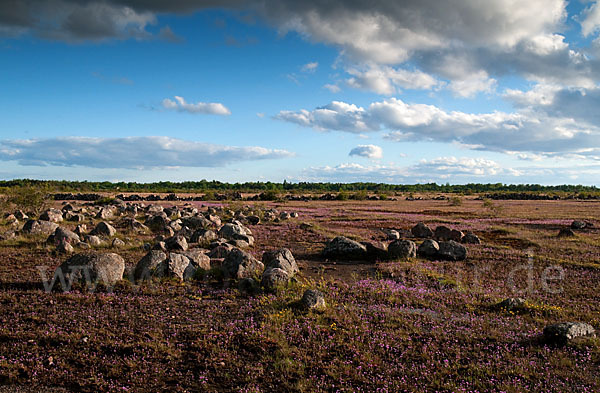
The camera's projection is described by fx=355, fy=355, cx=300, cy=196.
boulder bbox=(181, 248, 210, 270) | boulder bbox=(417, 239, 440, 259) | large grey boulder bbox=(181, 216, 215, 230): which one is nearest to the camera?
boulder bbox=(181, 248, 210, 270)

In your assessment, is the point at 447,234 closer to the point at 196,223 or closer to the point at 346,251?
the point at 346,251

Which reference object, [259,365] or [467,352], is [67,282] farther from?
[467,352]

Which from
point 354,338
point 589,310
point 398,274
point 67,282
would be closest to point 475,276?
point 398,274

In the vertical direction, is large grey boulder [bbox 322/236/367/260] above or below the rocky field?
above

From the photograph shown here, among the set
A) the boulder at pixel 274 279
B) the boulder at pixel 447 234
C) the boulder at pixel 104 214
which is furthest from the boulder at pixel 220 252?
the boulder at pixel 104 214

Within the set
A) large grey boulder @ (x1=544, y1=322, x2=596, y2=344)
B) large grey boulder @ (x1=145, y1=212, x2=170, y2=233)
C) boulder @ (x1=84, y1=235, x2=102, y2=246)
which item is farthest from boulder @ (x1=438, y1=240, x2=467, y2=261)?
large grey boulder @ (x1=145, y1=212, x2=170, y2=233)

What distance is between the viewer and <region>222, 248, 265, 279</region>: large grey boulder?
13.9 metres

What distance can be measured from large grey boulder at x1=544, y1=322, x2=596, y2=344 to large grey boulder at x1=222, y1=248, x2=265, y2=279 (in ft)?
31.5

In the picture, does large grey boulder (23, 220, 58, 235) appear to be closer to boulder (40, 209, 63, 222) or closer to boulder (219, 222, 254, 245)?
boulder (40, 209, 63, 222)

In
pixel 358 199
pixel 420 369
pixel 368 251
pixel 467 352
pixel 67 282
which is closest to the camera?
pixel 420 369

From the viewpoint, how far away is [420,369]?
294 inches

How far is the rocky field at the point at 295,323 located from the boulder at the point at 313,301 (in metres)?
0.04

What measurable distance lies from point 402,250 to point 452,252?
2.85 m

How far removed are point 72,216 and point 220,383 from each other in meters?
33.6
